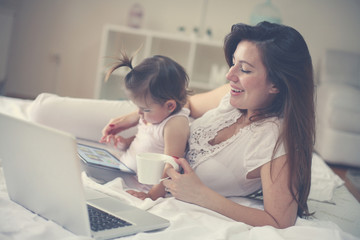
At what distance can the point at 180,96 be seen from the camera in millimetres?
1399

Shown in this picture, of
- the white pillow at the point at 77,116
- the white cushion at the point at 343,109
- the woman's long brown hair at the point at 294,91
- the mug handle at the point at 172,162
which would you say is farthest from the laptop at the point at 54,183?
the white cushion at the point at 343,109

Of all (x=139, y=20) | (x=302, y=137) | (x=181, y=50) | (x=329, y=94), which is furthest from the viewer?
(x=181, y=50)

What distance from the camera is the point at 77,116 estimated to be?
5.76 ft

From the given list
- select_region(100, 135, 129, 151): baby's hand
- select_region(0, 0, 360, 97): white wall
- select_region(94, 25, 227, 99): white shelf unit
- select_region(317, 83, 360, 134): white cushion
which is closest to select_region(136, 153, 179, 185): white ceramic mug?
select_region(100, 135, 129, 151): baby's hand

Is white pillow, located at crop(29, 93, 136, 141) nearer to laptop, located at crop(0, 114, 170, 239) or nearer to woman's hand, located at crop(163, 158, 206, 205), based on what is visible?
woman's hand, located at crop(163, 158, 206, 205)

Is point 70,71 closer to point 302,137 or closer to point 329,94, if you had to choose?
point 329,94

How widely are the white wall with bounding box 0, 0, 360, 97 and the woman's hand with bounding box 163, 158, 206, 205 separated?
3.45m

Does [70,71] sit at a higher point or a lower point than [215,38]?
lower

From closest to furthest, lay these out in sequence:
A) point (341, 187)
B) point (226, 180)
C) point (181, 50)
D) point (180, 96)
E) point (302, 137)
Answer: point (302, 137) < point (226, 180) < point (180, 96) < point (341, 187) < point (181, 50)

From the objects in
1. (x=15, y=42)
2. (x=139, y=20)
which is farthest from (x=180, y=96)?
(x=15, y=42)

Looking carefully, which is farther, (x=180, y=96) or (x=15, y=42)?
(x=15, y=42)

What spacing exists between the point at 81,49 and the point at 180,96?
3.36 m

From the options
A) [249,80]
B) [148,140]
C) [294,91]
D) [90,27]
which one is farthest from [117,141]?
[90,27]

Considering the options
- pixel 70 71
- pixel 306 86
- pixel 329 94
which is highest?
pixel 306 86
